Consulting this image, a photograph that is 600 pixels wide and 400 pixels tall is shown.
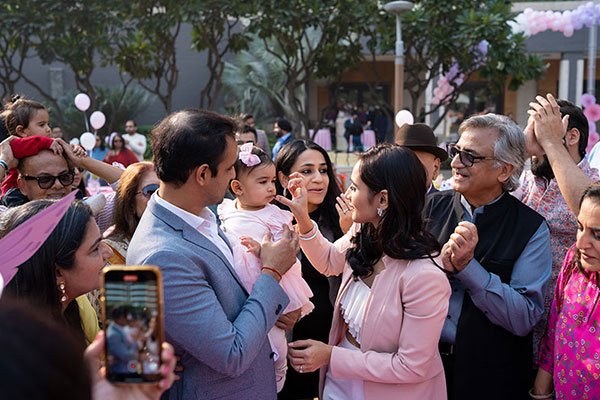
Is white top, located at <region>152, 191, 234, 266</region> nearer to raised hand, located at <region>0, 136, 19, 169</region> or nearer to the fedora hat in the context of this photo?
raised hand, located at <region>0, 136, 19, 169</region>

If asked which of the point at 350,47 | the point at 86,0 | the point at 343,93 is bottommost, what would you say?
the point at 343,93

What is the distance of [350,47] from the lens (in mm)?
13711

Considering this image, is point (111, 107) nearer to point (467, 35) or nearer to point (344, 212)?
point (467, 35)

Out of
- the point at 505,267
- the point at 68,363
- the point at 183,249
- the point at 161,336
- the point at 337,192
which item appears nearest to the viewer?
the point at 68,363

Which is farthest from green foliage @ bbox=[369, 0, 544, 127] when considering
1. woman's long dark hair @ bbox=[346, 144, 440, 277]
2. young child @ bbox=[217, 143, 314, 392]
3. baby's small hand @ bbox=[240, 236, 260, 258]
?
baby's small hand @ bbox=[240, 236, 260, 258]

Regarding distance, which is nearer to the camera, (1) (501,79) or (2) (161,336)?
(2) (161,336)

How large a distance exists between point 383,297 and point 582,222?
76 cm

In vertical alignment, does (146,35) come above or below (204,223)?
above

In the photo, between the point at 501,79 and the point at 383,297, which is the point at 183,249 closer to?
the point at 383,297

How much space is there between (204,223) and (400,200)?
2.34ft

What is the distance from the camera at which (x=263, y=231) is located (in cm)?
294

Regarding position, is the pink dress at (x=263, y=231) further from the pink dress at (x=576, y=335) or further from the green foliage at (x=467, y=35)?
the green foliage at (x=467, y=35)

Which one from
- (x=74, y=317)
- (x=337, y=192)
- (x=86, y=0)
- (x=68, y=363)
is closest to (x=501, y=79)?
(x=86, y=0)

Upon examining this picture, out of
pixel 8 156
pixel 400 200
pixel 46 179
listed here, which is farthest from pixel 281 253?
pixel 8 156
